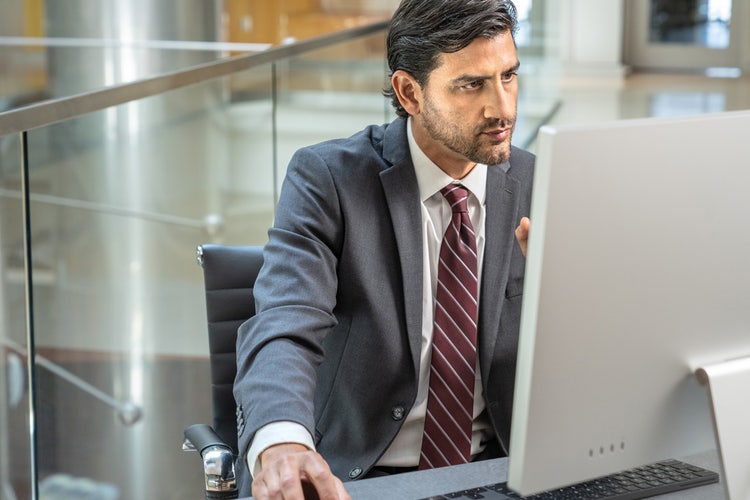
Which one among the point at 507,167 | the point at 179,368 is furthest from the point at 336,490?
the point at 179,368

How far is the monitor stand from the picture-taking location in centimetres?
109

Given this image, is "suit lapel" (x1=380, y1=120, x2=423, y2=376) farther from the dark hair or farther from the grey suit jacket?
the dark hair

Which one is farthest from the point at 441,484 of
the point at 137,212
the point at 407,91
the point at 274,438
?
the point at 137,212

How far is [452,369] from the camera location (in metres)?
1.64

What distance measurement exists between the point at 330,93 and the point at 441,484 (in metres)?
4.18

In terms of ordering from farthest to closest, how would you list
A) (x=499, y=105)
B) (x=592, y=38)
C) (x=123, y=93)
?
(x=592, y=38) < (x=123, y=93) < (x=499, y=105)

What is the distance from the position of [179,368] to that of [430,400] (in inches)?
150

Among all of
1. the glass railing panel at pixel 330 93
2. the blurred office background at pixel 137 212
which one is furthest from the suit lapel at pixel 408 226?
the glass railing panel at pixel 330 93

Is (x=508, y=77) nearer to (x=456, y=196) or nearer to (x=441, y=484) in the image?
(x=456, y=196)

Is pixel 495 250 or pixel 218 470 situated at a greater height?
pixel 495 250

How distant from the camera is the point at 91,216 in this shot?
4477 mm

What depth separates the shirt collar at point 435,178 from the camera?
67.3 inches

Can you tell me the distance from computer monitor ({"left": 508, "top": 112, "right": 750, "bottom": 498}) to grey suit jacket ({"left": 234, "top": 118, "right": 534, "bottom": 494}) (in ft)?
1.87

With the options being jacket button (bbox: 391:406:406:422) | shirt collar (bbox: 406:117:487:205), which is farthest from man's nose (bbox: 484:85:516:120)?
jacket button (bbox: 391:406:406:422)
